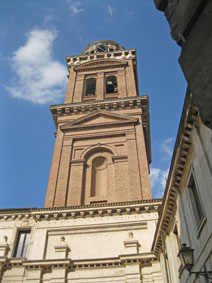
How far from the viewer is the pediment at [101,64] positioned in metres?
33.9

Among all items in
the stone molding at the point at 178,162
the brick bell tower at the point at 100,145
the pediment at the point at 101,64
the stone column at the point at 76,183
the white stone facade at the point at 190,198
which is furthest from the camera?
the pediment at the point at 101,64

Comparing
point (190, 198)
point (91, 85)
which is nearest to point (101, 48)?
point (91, 85)

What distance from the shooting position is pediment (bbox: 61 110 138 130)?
997 inches

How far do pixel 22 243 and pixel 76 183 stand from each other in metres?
5.53

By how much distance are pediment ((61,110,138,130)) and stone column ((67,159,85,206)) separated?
13.2 ft

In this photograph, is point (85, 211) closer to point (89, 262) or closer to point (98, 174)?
point (89, 262)

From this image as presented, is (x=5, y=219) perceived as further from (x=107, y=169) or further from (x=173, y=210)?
(x=173, y=210)

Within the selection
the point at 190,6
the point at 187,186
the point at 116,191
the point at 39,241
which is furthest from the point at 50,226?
the point at 190,6

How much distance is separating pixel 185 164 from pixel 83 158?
14.0 meters

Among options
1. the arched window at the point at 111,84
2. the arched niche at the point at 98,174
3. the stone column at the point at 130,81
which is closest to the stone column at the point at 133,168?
the arched niche at the point at 98,174

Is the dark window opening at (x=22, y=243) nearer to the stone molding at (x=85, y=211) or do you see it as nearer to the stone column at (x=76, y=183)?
the stone molding at (x=85, y=211)

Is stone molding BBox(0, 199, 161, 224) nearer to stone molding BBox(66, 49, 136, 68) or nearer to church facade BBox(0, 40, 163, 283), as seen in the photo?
church facade BBox(0, 40, 163, 283)

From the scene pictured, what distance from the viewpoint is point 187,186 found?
9625 millimetres

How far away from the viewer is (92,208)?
691 inches
